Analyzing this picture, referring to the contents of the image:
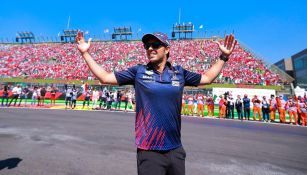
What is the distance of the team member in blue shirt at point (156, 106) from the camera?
2.08 m

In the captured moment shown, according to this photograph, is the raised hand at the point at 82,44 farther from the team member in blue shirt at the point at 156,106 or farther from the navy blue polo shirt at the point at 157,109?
the navy blue polo shirt at the point at 157,109

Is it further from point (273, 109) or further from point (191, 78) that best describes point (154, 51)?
point (273, 109)

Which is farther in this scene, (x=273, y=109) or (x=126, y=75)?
(x=273, y=109)

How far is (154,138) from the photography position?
209 centimetres

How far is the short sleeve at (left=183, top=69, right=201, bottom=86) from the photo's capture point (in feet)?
8.25

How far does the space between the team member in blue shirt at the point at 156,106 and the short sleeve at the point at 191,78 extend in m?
0.05

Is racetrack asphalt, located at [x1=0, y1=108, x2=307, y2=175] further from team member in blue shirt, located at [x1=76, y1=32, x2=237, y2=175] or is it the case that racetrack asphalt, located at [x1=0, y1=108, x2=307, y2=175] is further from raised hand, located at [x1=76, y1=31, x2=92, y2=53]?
raised hand, located at [x1=76, y1=31, x2=92, y2=53]

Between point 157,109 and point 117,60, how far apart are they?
44300mm

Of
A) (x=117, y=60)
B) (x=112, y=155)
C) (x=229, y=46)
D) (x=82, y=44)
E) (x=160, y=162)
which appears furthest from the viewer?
(x=117, y=60)

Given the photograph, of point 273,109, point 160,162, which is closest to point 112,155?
point 160,162

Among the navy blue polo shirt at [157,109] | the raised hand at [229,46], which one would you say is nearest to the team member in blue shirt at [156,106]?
the navy blue polo shirt at [157,109]

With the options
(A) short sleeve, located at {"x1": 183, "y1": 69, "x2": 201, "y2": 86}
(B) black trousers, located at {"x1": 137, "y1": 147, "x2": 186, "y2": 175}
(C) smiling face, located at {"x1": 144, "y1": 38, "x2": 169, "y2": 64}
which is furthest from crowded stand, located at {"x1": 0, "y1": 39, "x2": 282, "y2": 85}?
(B) black trousers, located at {"x1": 137, "y1": 147, "x2": 186, "y2": 175}

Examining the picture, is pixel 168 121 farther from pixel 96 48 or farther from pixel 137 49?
pixel 96 48

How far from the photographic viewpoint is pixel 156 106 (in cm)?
214
